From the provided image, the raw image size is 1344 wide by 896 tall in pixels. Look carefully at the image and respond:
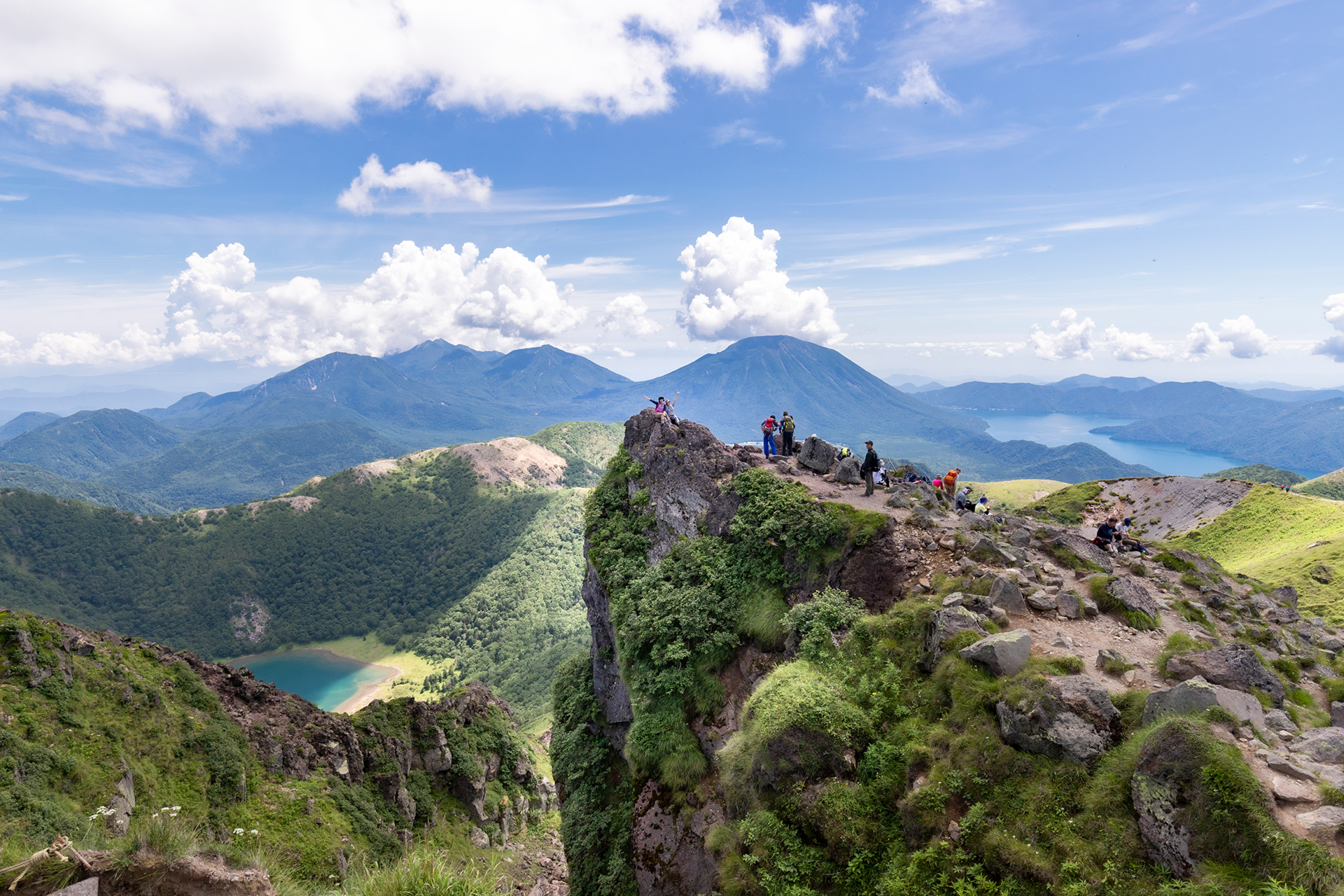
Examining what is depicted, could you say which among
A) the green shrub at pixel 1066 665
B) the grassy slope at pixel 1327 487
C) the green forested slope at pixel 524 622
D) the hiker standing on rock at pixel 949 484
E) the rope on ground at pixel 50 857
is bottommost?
the green forested slope at pixel 524 622

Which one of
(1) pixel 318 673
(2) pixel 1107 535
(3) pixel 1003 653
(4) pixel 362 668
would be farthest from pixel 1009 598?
(1) pixel 318 673

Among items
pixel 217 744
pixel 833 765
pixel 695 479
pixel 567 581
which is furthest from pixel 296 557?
pixel 833 765

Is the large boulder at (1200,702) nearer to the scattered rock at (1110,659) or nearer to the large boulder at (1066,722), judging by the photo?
the large boulder at (1066,722)

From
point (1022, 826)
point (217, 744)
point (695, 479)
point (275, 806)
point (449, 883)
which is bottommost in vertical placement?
point (275, 806)

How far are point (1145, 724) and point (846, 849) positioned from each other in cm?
639

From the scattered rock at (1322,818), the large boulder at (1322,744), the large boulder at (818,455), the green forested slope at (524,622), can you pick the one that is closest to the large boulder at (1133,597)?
the large boulder at (1322,744)

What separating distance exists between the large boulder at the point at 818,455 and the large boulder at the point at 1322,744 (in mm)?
18051

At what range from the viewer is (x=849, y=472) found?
84.3ft

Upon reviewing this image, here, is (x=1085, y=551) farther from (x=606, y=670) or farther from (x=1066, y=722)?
(x=606, y=670)

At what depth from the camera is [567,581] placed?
577 feet

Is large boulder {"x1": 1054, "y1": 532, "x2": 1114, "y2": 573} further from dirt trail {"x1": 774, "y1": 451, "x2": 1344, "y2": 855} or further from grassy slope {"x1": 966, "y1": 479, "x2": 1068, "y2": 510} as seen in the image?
grassy slope {"x1": 966, "y1": 479, "x2": 1068, "y2": 510}

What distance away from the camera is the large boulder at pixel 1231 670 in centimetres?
1130

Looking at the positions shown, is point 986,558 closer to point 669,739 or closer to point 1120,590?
point 1120,590

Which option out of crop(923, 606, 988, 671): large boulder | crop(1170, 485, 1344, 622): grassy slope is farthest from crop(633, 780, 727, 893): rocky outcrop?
crop(1170, 485, 1344, 622): grassy slope
